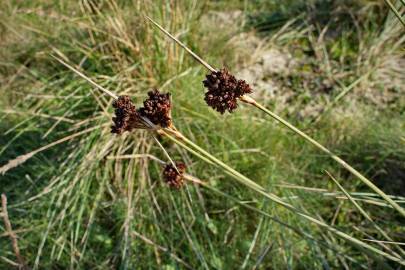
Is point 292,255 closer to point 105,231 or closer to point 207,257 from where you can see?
point 207,257

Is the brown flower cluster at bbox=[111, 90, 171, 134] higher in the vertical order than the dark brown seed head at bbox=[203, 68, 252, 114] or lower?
lower

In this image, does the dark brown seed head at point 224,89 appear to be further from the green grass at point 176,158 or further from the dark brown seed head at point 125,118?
the green grass at point 176,158

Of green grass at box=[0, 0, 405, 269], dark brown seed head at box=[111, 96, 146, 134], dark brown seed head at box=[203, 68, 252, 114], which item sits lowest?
dark brown seed head at box=[111, 96, 146, 134]

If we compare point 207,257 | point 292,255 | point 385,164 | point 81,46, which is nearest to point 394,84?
point 385,164

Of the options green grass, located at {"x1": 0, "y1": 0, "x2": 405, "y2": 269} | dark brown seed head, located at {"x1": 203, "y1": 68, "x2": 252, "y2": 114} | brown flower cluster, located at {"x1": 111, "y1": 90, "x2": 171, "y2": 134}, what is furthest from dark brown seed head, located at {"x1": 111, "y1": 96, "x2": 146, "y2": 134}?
green grass, located at {"x1": 0, "y1": 0, "x2": 405, "y2": 269}

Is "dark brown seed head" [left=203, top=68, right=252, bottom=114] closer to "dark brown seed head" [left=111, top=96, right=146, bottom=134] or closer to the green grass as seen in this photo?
"dark brown seed head" [left=111, top=96, right=146, bottom=134]

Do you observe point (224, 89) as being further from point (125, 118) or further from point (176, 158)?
point (176, 158)

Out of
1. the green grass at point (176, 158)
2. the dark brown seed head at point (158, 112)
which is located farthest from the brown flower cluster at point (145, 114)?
the green grass at point (176, 158)
